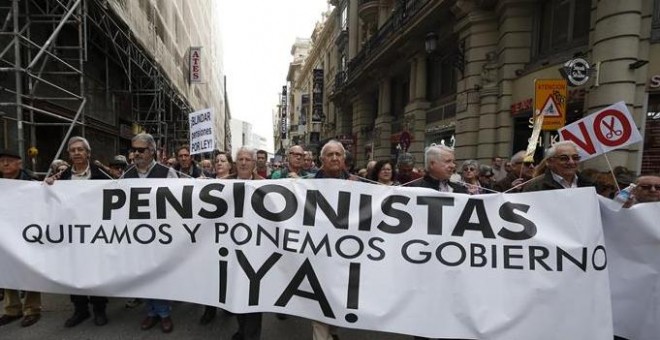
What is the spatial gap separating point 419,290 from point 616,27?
23.7ft

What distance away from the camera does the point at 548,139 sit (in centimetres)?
882

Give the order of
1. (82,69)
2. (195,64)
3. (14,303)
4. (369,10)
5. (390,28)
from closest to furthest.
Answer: (14,303) → (82,69) → (390,28) → (369,10) → (195,64)

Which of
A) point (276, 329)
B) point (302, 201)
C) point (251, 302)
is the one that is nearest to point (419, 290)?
point (302, 201)

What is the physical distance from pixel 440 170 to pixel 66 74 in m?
8.19

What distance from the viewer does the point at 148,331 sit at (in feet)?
11.5

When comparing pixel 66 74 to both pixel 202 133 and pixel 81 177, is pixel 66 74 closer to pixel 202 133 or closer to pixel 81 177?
pixel 202 133

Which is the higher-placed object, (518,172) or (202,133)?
(202,133)

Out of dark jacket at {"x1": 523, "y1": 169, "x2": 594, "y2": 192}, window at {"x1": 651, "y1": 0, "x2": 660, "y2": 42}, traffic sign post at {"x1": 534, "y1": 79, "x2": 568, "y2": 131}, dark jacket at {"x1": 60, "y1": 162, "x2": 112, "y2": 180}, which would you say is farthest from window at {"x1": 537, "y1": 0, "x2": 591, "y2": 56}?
dark jacket at {"x1": 60, "y1": 162, "x2": 112, "y2": 180}

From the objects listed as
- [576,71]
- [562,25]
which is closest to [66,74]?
[576,71]

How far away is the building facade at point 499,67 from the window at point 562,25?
2 centimetres

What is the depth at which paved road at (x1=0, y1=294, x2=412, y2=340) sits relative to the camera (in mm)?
3398

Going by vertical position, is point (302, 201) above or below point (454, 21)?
below

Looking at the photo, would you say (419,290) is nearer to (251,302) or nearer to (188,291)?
(251,302)

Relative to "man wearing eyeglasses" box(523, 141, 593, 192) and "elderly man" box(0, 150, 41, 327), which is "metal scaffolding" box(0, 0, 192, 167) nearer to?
"elderly man" box(0, 150, 41, 327)
